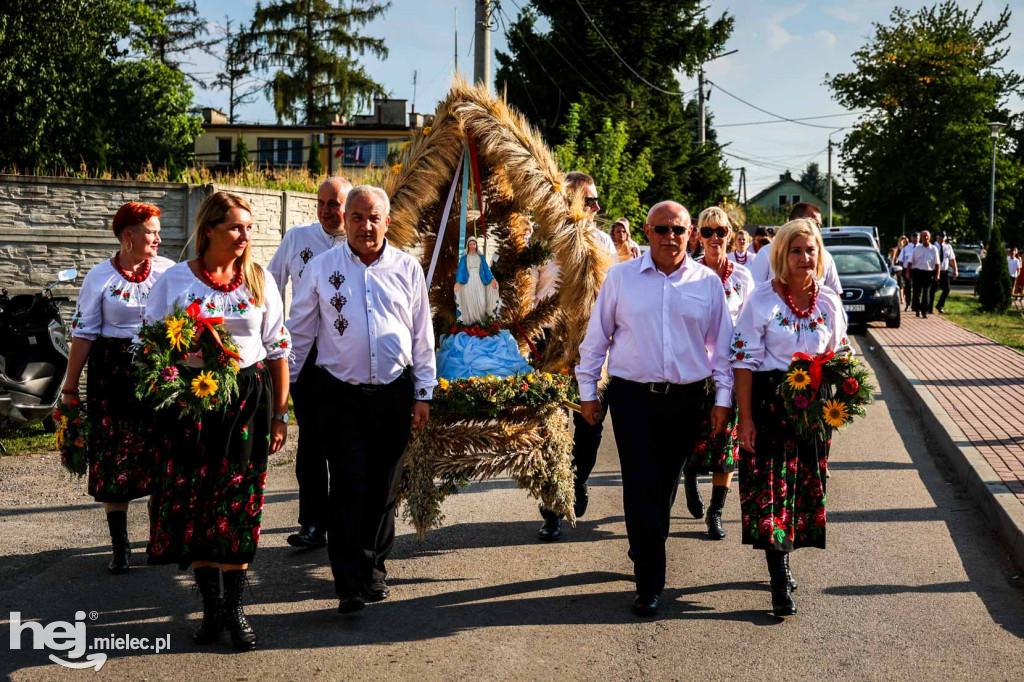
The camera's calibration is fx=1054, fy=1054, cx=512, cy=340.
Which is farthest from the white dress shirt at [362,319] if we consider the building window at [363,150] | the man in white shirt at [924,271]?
the building window at [363,150]

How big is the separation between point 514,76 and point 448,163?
31.0 meters

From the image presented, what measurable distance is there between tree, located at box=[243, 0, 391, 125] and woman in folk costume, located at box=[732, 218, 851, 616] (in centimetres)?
4151

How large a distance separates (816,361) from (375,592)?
2.53 m

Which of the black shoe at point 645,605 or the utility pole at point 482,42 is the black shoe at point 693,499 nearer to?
the black shoe at point 645,605

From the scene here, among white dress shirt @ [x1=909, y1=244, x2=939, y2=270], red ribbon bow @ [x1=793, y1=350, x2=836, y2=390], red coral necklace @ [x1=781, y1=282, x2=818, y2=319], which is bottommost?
red ribbon bow @ [x1=793, y1=350, x2=836, y2=390]

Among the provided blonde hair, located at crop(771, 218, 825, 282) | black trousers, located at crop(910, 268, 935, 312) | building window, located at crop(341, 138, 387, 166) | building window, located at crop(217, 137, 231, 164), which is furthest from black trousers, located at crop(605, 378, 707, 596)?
building window, located at crop(217, 137, 231, 164)

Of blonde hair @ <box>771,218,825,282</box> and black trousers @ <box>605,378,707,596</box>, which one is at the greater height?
blonde hair @ <box>771,218,825,282</box>

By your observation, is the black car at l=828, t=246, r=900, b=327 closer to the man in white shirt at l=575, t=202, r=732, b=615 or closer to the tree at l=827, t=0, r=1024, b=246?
the man in white shirt at l=575, t=202, r=732, b=615

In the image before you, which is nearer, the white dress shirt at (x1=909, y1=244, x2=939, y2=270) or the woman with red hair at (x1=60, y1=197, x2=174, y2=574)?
the woman with red hair at (x1=60, y1=197, x2=174, y2=574)

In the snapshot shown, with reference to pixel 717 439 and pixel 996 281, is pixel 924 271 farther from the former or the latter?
pixel 717 439

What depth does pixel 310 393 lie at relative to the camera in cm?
620

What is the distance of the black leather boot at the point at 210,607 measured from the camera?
478 centimetres

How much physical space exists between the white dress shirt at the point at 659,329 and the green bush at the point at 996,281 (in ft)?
81.2

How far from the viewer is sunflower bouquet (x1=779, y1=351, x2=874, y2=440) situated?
17.0 ft
